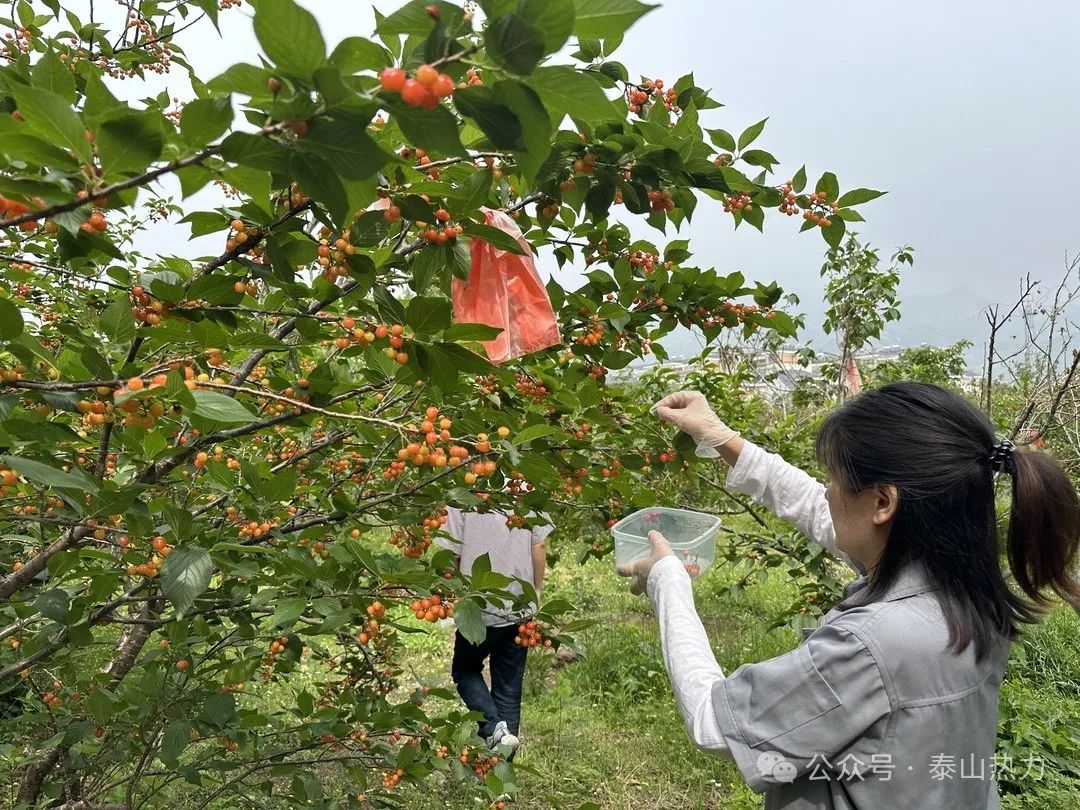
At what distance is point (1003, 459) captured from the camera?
4.56 feet

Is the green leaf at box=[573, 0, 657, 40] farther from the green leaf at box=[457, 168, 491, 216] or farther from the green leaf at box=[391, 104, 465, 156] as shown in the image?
the green leaf at box=[457, 168, 491, 216]

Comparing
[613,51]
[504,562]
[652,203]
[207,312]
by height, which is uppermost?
[613,51]

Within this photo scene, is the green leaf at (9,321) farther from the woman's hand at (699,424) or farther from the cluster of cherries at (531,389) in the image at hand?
the woman's hand at (699,424)

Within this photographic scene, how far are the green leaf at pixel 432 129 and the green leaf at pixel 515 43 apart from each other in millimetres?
72

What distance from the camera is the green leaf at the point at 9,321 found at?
105 cm

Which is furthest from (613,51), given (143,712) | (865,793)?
(143,712)

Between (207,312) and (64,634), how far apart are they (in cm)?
85

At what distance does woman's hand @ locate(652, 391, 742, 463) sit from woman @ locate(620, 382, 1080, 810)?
65 centimetres

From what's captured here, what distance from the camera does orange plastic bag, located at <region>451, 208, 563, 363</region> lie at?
1.61 meters

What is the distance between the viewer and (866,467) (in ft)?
4.57

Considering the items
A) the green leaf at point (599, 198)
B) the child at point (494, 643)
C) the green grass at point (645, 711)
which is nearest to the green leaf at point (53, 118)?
the green leaf at point (599, 198)

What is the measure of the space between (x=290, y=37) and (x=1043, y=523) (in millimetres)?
1544

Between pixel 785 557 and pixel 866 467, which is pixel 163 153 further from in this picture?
pixel 785 557

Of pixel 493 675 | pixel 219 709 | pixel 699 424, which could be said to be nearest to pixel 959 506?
pixel 699 424
